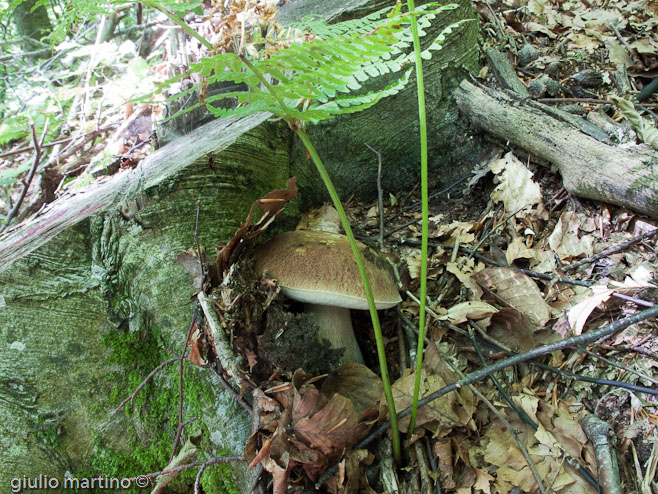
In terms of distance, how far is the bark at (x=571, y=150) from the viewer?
6.03 ft

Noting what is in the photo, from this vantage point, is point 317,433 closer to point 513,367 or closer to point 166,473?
point 166,473

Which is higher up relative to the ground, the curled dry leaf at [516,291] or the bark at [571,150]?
the bark at [571,150]

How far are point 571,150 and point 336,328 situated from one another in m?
1.52

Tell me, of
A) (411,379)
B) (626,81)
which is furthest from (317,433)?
(626,81)

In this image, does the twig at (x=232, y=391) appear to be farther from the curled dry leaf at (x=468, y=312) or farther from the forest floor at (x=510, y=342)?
the curled dry leaf at (x=468, y=312)

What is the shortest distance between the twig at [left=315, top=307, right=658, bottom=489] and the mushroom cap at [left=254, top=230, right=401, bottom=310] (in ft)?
1.39

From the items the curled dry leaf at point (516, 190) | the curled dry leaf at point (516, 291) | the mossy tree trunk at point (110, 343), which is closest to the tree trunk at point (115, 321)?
the mossy tree trunk at point (110, 343)

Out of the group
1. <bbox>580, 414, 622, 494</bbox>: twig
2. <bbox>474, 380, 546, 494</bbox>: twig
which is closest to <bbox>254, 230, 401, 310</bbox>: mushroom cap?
<bbox>474, 380, 546, 494</bbox>: twig

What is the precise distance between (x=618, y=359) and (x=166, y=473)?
69.3 inches

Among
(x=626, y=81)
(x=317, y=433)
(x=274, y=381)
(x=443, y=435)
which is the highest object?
(x=626, y=81)

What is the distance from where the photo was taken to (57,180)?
3766mm

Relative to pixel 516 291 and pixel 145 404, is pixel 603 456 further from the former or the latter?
pixel 145 404

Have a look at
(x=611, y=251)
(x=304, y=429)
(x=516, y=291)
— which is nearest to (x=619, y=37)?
(x=611, y=251)

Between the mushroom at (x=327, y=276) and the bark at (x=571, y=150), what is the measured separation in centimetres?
111
